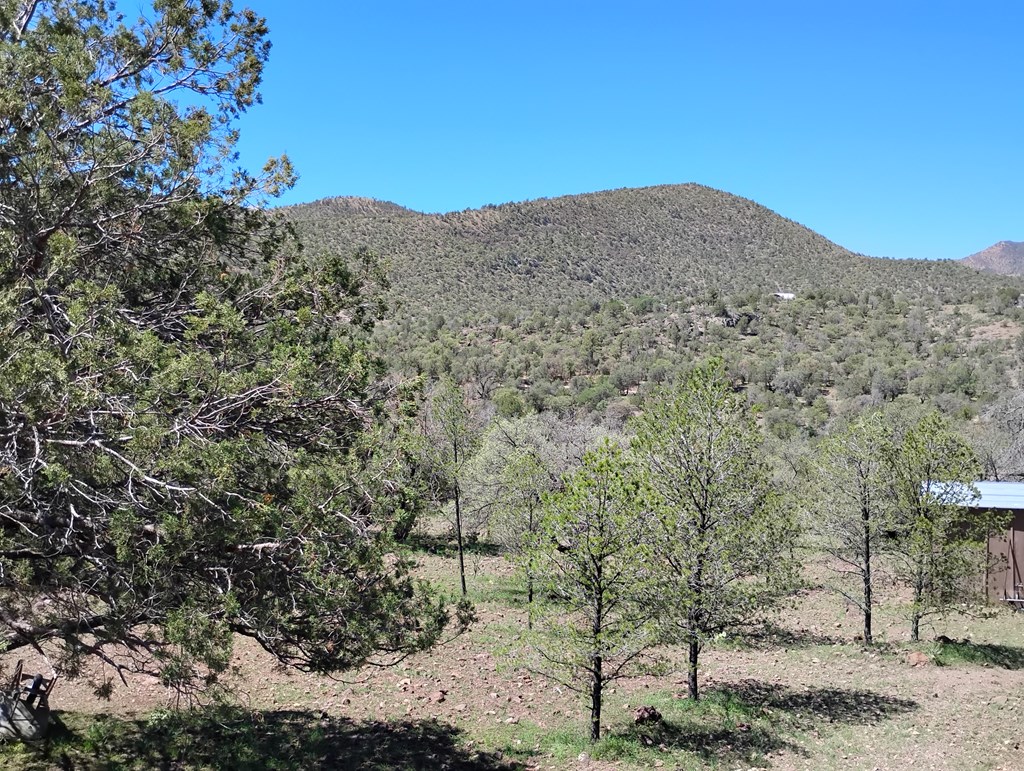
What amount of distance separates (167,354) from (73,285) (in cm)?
94

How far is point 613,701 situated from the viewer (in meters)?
12.6

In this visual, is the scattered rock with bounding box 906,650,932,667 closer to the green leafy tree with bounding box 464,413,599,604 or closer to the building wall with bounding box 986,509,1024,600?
the building wall with bounding box 986,509,1024,600

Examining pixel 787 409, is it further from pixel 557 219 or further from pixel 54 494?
pixel 557 219

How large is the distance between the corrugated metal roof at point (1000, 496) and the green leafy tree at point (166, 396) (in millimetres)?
Result: 18575

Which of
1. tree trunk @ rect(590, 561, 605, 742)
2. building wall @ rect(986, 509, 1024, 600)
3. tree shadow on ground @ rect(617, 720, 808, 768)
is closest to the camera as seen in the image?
tree shadow on ground @ rect(617, 720, 808, 768)

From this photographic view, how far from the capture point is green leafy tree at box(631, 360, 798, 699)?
11133 mm

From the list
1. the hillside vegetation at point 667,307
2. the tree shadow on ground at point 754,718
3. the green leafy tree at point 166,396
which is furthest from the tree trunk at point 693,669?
the hillside vegetation at point 667,307

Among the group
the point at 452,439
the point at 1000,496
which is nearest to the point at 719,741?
the point at 452,439

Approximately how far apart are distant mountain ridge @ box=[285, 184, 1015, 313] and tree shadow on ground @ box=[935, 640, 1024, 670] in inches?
1988

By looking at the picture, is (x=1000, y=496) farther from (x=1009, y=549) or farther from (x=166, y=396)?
(x=166, y=396)

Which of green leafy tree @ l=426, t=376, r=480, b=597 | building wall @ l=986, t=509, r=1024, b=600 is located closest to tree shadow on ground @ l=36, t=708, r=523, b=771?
green leafy tree @ l=426, t=376, r=480, b=597

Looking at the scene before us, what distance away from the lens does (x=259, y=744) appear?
9422 millimetres

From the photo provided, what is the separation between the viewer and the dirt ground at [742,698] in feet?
32.1

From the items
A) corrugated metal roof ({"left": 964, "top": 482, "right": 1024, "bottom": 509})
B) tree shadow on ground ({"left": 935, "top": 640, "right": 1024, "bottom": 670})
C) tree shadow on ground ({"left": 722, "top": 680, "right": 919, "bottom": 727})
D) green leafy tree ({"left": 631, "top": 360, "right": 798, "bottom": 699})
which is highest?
green leafy tree ({"left": 631, "top": 360, "right": 798, "bottom": 699})
